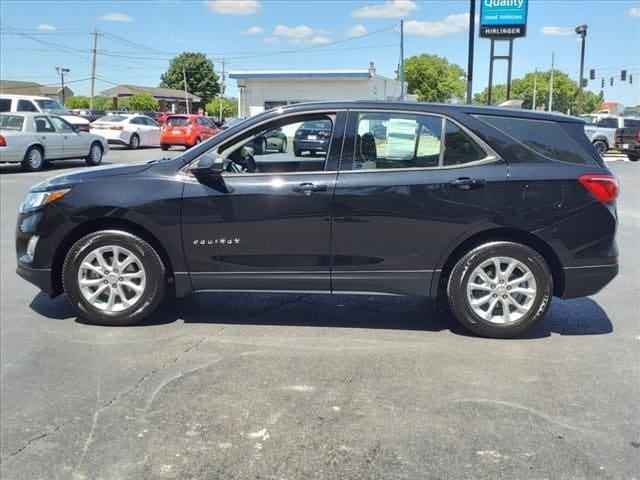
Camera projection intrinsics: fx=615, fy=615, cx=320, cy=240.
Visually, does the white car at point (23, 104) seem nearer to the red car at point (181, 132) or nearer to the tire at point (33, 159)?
the tire at point (33, 159)

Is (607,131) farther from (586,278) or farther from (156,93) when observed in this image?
(156,93)

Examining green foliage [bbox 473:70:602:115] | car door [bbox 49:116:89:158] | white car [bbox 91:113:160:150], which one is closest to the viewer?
car door [bbox 49:116:89:158]

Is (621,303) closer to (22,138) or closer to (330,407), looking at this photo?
(330,407)

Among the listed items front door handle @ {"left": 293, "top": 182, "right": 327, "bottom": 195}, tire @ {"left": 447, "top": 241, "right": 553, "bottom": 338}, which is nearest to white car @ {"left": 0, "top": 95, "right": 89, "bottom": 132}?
front door handle @ {"left": 293, "top": 182, "right": 327, "bottom": 195}

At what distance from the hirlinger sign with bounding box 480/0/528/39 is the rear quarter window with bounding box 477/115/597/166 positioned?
74.2ft

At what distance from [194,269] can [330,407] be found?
1755mm

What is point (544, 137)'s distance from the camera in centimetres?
464

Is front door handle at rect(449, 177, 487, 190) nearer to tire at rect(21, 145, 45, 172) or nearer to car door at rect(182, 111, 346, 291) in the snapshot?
car door at rect(182, 111, 346, 291)

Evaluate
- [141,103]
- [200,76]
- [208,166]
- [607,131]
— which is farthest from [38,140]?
[200,76]

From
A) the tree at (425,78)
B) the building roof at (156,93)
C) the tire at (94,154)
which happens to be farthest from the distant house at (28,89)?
the tire at (94,154)

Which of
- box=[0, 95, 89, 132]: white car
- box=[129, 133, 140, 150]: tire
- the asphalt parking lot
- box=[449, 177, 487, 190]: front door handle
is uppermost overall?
box=[0, 95, 89, 132]: white car

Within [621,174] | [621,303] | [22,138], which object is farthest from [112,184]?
[621,174]

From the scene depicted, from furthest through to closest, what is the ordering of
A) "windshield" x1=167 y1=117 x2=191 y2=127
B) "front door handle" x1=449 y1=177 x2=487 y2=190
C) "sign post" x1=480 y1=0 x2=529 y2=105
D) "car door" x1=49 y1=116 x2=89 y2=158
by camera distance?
"windshield" x1=167 y1=117 x2=191 y2=127
"sign post" x1=480 y1=0 x2=529 y2=105
"car door" x1=49 y1=116 x2=89 y2=158
"front door handle" x1=449 y1=177 x2=487 y2=190

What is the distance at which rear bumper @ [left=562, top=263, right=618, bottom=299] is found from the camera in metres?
4.60
